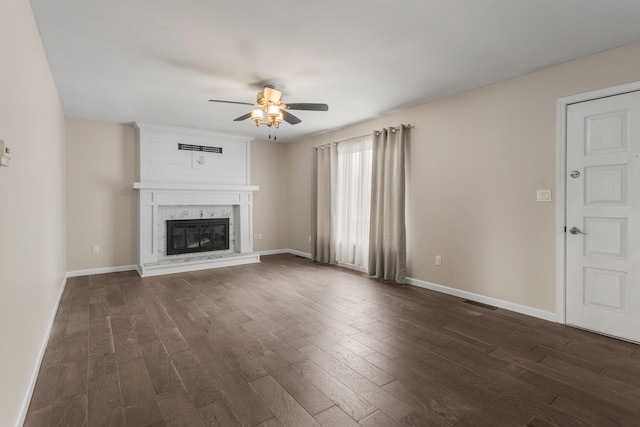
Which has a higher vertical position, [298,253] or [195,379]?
[298,253]

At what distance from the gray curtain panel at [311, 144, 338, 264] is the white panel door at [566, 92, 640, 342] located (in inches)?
141

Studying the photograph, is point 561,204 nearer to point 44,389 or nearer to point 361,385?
point 361,385

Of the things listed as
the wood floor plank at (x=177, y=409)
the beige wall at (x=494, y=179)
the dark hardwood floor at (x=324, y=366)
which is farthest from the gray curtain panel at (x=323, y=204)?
the wood floor plank at (x=177, y=409)

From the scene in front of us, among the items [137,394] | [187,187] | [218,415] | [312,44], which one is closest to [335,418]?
[218,415]

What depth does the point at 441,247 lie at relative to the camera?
4129mm

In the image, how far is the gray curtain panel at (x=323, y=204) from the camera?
19.3 feet

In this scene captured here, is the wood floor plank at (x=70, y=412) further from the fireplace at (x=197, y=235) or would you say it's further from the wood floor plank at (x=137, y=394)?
the fireplace at (x=197, y=235)

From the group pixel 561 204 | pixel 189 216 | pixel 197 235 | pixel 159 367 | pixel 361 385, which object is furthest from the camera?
pixel 197 235

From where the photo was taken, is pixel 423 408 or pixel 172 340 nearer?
pixel 423 408

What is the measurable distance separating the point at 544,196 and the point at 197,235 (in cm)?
549

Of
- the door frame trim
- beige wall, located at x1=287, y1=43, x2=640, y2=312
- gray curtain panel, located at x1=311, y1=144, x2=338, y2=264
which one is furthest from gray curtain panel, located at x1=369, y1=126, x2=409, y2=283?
the door frame trim

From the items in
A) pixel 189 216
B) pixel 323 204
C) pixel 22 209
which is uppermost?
pixel 323 204

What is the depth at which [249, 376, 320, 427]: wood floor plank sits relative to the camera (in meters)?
1.71

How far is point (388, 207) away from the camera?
4.70m
